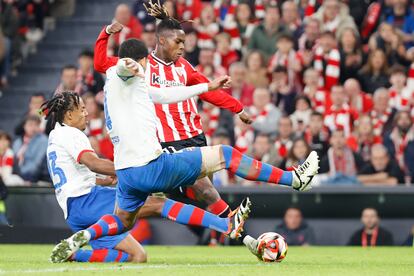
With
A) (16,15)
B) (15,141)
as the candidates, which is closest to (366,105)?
(15,141)

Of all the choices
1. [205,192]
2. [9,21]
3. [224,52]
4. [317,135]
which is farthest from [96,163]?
[9,21]

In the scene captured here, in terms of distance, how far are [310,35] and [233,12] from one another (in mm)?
1844

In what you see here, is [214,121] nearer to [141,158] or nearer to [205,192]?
[205,192]

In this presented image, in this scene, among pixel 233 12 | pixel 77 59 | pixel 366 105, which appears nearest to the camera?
pixel 366 105

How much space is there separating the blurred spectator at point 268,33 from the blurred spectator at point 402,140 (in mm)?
3100

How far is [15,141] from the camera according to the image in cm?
1991

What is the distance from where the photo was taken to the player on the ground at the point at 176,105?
40.5 feet

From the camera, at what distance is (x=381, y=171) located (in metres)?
17.5

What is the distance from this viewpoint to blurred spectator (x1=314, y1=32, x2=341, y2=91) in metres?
19.5

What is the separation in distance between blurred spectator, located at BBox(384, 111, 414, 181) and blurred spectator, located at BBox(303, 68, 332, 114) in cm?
133

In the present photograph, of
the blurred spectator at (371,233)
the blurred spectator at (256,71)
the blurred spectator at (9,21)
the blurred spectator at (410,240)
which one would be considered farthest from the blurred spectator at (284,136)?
the blurred spectator at (9,21)

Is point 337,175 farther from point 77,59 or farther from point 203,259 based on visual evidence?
point 77,59

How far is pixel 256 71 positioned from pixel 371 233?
4.08 meters

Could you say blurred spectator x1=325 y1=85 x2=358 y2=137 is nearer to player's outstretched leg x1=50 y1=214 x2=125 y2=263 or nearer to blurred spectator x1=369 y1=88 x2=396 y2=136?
blurred spectator x1=369 y1=88 x2=396 y2=136
